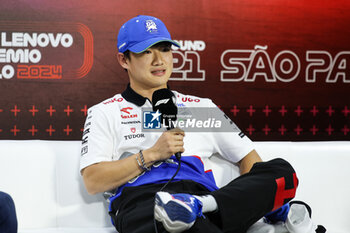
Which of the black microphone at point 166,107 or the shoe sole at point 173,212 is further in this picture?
the black microphone at point 166,107

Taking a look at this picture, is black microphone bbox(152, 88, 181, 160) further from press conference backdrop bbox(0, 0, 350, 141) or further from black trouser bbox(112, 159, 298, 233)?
press conference backdrop bbox(0, 0, 350, 141)

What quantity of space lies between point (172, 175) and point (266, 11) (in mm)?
1773

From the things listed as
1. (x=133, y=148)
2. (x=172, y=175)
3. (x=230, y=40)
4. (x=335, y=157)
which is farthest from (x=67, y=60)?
(x=335, y=157)

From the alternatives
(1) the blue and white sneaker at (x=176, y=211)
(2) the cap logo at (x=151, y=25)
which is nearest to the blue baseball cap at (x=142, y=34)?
(2) the cap logo at (x=151, y=25)

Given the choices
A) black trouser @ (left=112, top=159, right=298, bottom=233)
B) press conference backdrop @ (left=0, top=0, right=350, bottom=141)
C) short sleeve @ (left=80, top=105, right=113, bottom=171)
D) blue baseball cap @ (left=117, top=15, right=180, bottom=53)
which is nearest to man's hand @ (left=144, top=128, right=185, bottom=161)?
black trouser @ (left=112, top=159, right=298, bottom=233)

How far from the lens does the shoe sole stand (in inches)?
54.8

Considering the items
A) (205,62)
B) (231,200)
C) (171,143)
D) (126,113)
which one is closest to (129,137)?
(126,113)

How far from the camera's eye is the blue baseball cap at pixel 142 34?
2.01m

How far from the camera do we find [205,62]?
3195mm

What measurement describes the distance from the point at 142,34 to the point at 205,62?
3.98ft

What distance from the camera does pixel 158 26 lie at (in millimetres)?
2070

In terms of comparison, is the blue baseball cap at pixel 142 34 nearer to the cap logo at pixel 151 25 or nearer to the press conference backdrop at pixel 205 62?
the cap logo at pixel 151 25

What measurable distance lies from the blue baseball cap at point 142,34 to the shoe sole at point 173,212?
79 cm

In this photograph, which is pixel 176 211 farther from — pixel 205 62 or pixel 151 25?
pixel 205 62
